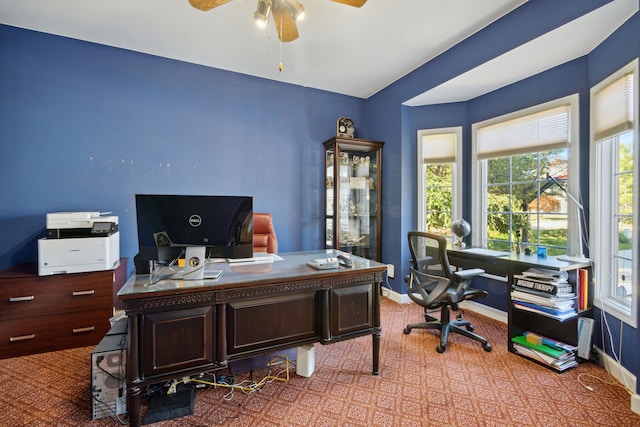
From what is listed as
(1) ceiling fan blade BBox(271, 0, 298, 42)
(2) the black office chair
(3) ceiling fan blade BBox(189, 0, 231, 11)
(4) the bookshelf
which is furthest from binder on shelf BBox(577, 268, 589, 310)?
(3) ceiling fan blade BBox(189, 0, 231, 11)

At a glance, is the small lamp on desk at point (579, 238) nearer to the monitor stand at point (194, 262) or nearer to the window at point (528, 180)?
the window at point (528, 180)

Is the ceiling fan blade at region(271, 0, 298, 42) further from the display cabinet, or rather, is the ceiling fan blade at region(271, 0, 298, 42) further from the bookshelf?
the bookshelf

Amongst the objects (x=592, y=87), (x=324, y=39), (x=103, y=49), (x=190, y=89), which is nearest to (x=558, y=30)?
(x=592, y=87)

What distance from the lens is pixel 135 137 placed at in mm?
2957

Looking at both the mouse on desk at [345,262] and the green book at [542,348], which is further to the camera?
the green book at [542,348]

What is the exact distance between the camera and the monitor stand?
Answer: 5.24 feet

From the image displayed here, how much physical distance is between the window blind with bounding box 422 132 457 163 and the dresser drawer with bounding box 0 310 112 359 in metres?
3.73

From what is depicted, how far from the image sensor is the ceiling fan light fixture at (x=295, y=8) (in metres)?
1.78

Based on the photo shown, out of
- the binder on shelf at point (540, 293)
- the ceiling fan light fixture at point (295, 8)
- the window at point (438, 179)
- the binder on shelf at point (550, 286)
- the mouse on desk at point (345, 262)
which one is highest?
the ceiling fan light fixture at point (295, 8)

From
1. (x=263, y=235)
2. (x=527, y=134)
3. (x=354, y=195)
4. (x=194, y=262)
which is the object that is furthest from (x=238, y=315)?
(x=527, y=134)

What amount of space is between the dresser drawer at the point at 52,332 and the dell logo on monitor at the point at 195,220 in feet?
4.93

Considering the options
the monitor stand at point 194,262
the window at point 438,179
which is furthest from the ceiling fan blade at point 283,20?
the window at point 438,179

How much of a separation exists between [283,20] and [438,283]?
Result: 7.74ft

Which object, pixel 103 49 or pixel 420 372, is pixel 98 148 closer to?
pixel 103 49
